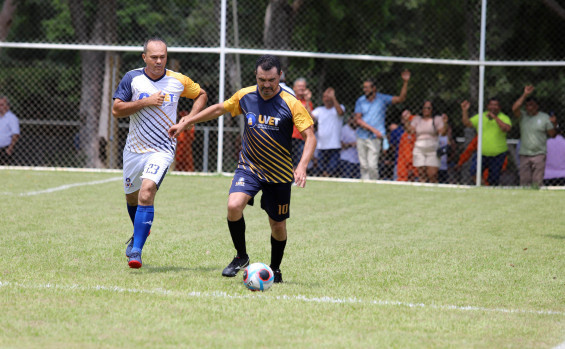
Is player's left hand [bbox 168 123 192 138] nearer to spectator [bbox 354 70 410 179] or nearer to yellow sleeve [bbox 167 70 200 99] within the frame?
yellow sleeve [bbox 167 70 200 99]

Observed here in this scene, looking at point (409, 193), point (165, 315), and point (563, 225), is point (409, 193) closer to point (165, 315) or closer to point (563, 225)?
point (563, 225)

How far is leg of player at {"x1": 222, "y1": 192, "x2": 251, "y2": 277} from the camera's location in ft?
20.8

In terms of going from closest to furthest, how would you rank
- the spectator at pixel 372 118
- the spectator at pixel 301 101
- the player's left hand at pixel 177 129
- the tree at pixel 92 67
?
the player's left hand at pixel 177 129
the spectator at pixel 301 101
the spectator at pixel 372 118
the tree at pixel 92 67

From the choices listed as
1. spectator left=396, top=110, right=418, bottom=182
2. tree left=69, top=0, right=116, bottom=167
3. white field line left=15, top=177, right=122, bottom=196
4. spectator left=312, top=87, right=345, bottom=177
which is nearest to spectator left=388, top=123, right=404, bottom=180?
spectator left=396, top=110, right=418, bottom=182

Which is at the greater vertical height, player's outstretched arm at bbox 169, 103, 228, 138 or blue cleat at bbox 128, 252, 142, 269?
player's outstretched arm at bbox 169, 103, 228, 138

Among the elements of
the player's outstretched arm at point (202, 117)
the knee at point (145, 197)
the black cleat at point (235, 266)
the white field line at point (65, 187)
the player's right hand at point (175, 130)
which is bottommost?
the black cleat at point (235, 266)

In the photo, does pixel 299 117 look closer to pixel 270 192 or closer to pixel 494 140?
pixel 270 192

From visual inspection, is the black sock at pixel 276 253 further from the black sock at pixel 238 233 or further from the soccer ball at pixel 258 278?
the soccer ball at pixel 258 278

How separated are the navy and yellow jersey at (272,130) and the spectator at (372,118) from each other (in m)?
9.23

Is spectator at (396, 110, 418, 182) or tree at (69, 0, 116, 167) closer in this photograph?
spectator at (396, 110, 418, 182)

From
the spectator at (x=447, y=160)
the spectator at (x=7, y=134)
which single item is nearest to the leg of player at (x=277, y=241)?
the spectator at (x=447, y=160)

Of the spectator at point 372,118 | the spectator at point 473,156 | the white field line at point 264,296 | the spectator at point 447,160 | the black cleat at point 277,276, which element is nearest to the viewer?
the white field line at point 264,296

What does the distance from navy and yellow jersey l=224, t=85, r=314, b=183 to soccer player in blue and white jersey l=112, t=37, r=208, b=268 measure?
926 millimetres

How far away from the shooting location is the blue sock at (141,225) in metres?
6.72
